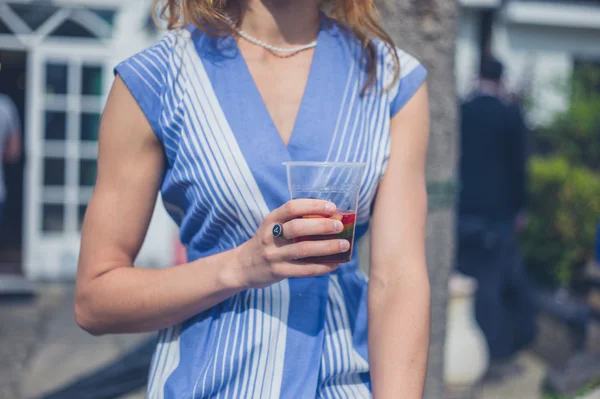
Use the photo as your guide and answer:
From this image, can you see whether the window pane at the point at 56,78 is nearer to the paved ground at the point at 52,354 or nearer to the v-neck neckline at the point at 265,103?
the paved ground at the point at 52,354

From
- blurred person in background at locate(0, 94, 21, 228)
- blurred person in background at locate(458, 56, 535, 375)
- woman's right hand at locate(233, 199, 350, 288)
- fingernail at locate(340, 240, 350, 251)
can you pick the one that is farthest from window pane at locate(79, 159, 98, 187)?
fingernail at locate(340, 240, 350, 251)

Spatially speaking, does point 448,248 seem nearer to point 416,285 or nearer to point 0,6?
point 416,285

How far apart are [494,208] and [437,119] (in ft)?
9.79

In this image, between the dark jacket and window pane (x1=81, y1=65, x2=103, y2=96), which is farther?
window pane (x1=81, y1=65, x2=103, y2=96)

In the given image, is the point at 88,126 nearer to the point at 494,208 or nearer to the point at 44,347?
the point at 44,347

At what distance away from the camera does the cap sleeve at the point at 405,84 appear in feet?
5.05

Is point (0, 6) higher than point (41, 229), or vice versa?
point (0, 6)

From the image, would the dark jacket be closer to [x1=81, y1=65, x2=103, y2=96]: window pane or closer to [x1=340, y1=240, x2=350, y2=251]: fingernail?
[x1=340, y1=240, x2=350, y2=251]: fingernail

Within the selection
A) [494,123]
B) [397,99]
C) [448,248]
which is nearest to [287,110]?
[397,99]

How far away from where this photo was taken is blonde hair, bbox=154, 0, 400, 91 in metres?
1.49

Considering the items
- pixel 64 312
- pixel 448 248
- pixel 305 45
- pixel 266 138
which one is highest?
pixel 305 45

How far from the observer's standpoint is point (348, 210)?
4.11 ft

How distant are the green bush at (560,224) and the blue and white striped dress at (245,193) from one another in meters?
5.56

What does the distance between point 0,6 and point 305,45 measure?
7.02 metres
